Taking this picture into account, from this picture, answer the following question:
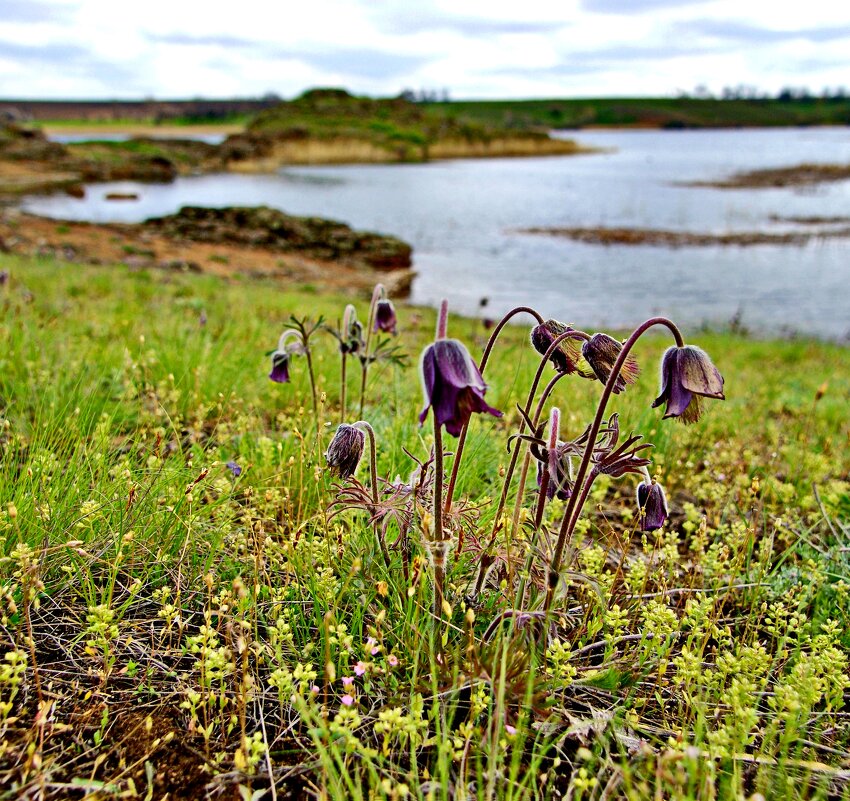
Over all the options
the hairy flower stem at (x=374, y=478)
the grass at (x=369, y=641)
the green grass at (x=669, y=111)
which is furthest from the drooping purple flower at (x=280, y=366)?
the green grass at (x=669, y=111)

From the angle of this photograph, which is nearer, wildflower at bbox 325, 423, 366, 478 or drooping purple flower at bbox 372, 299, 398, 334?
wildflower at bbox 325, 423, 366, 478

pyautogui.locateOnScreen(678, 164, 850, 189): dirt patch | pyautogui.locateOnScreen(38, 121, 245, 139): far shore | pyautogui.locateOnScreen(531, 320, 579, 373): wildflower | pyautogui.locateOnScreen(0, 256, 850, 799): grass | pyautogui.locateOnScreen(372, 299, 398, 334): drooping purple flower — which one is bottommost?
pyautogui.locateOnScreen(0, 256, 850, 799): grass

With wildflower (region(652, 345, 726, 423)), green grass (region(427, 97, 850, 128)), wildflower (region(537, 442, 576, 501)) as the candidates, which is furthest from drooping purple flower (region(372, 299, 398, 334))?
green grass (region(427, 97, 850, 128))

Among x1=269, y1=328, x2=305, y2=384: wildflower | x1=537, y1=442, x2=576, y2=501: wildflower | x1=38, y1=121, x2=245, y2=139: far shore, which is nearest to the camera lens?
x1=537, y1=442, x2=576, y2=501: wildflower

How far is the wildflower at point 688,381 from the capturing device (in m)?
1.51

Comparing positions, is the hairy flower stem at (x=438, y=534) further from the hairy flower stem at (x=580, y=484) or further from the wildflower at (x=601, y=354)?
the wildflower at (x=601, y=354)

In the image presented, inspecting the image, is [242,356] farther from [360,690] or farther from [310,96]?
[310,96]

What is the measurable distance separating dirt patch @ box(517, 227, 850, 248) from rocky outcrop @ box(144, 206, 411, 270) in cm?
887

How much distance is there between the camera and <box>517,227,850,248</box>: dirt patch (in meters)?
24.5

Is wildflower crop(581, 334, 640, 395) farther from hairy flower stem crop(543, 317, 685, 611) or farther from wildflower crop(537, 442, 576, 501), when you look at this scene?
wildflower crop(537, 442, 576, 501)

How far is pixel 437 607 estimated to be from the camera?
1.77 meters

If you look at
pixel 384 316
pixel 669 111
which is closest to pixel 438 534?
pixel 384 316

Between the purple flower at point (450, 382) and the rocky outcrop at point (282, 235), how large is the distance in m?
17.5

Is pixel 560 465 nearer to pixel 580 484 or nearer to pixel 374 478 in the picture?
pixel 580 484
